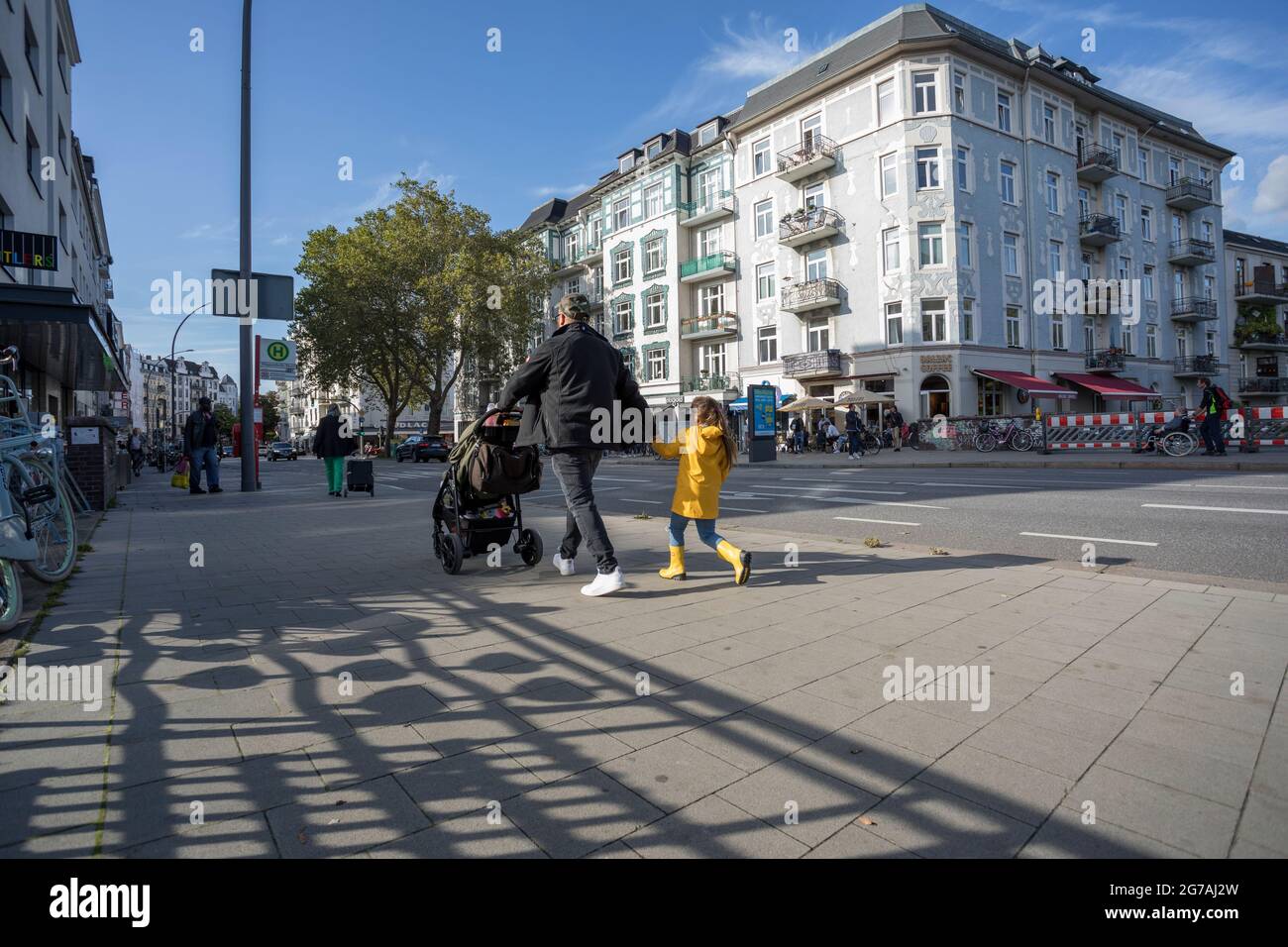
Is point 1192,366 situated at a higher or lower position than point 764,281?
lower

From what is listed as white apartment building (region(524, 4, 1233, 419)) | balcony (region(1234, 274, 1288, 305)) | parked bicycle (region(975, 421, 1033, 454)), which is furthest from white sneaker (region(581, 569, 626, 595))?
balcony (region(1234, 274, 1288, 305))

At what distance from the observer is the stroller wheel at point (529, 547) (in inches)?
235

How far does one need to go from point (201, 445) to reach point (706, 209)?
1325 inches

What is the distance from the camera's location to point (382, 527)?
8.92 m

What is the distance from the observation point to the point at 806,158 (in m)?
35.2

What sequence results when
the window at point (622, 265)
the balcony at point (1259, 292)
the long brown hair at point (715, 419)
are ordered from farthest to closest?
1. the balcony at point (1259, 292)
2. the window at point (622, 265)
3. the long brown hair at point (715, 419)

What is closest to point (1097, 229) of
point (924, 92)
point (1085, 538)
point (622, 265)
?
point (924, 92)

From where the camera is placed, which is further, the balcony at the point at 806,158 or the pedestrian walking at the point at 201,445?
the balcony at the point at 806,158

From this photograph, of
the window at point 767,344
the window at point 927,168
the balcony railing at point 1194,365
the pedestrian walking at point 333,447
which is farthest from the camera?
the balcony railing at point 1194,365

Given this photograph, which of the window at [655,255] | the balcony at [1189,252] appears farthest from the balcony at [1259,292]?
the window at [655,255]

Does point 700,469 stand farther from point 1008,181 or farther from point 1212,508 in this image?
point 1008,181

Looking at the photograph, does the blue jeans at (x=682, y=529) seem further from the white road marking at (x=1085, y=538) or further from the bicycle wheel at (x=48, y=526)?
the bicycle wheel at (x=48, y=526)

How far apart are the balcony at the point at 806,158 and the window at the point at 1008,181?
8.01m

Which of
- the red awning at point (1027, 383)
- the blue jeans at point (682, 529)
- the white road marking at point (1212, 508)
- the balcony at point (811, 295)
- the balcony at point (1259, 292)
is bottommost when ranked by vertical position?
the white road marking at point (1212, 508)
